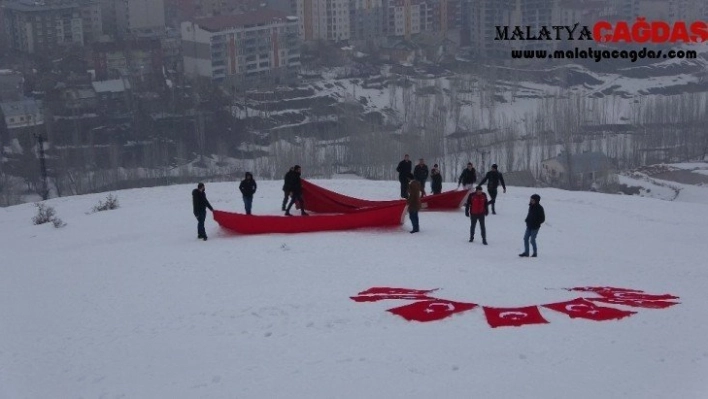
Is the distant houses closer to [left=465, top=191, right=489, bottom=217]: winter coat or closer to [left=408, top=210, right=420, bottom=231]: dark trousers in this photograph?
[left=408, top=210, right=420, bottom=231]: dark trousers

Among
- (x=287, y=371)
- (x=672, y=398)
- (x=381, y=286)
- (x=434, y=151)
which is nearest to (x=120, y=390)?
(x=287, y=371)

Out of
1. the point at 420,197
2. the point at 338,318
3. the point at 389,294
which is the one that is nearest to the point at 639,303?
the point at 389,294

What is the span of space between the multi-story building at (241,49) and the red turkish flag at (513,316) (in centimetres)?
5443

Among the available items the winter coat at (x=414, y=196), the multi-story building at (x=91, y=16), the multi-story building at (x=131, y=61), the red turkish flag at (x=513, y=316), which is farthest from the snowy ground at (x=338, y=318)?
the multi-story building at (x=91, y=16)

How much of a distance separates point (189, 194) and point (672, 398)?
1640 cm

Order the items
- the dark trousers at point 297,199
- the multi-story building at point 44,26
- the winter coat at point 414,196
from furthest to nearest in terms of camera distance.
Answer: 1. the multi-story building at point 44,26
2. the dark trousers at point 297,199
3. the winter coat at point 414,196

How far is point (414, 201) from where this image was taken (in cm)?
1597

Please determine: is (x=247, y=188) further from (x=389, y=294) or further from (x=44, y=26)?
(x=44, y=26)

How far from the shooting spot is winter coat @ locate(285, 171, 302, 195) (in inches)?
697

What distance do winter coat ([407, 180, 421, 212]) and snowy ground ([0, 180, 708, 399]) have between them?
1.72 ft

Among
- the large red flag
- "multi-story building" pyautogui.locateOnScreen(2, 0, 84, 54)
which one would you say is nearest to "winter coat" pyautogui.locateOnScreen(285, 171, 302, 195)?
the large red flag

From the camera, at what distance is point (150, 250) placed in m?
15.7

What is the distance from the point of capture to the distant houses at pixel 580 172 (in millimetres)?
41594

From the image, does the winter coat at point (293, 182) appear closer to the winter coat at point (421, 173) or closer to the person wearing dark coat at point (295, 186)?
the person wearing dark coat at point (295, 186)
